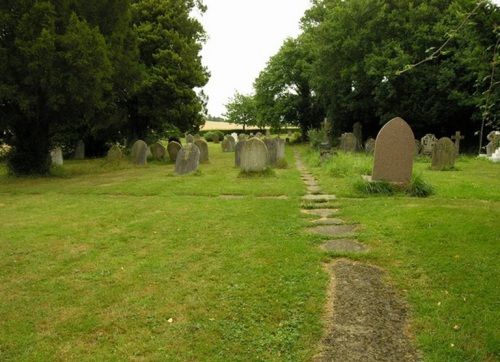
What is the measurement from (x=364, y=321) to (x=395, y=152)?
618 cm

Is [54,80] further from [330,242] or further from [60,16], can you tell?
[330,242]

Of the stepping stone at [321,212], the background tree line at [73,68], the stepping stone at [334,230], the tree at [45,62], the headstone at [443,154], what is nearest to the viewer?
the stepping stone at [334,230]

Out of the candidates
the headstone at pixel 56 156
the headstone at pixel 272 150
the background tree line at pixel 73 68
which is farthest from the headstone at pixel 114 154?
the headstone at pixel 272 150

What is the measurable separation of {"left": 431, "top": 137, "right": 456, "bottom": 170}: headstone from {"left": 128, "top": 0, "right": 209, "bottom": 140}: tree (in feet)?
42.0

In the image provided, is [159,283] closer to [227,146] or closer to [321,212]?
[321,212]

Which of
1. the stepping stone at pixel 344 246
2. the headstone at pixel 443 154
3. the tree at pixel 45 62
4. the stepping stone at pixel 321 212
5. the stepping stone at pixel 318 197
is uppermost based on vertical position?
the tree at pixel 45 62

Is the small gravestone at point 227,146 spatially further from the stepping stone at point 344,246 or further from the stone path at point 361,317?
the stone path at point 361,317

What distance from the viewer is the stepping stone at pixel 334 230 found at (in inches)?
236

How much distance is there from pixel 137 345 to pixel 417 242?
3.99 metres

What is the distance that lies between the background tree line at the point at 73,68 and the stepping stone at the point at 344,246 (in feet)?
33.5

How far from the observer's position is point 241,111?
6159cm

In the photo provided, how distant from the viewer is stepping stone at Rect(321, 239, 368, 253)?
17.0 feet

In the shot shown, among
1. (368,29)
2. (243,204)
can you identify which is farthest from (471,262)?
(368,29)

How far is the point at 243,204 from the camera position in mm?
8352
